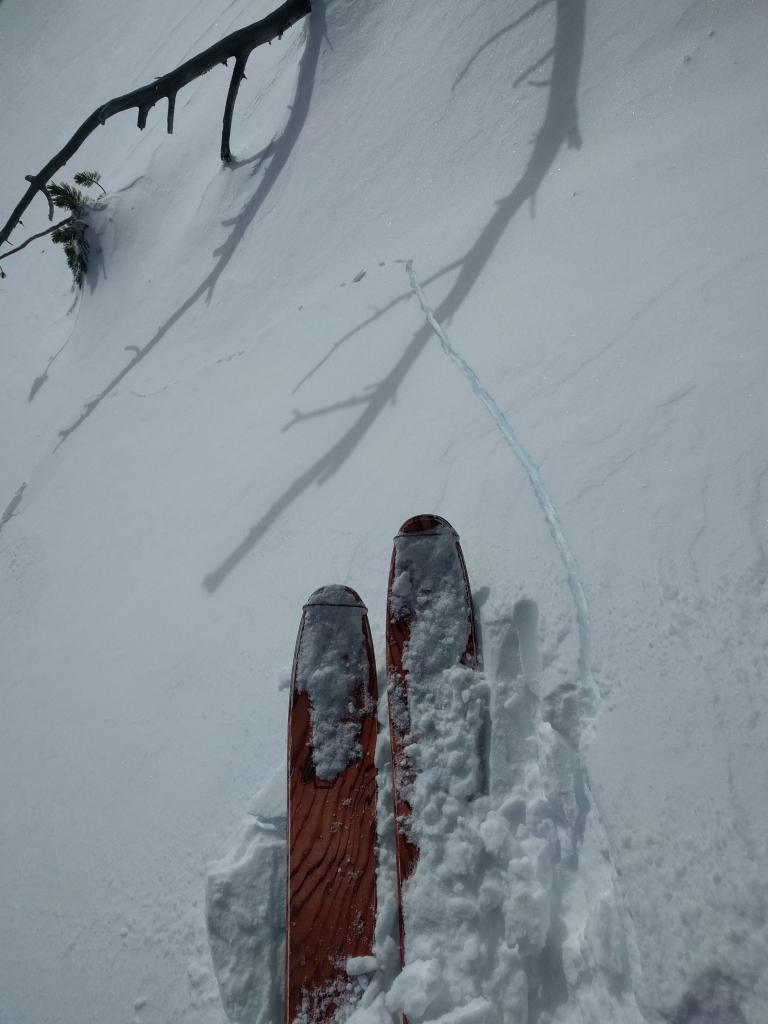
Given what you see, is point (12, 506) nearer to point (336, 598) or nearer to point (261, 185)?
point (261, 185)

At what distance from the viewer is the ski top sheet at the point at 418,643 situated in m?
1.76

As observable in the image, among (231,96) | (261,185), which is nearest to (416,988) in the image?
(261,185)

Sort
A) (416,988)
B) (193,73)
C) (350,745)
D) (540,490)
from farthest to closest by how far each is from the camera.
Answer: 1. (193,73)
2. (540,490)
3. (350,745)
4. (416,988)

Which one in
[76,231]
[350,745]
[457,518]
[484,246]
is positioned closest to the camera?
[350,745]

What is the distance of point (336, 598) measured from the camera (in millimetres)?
2195

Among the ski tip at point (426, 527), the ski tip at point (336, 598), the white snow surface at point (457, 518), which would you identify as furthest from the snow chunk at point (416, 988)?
the ski tip at point (426, 527)

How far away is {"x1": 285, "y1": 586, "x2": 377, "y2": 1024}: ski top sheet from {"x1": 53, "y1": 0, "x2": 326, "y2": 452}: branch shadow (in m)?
3.30

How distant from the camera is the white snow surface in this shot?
1470mm

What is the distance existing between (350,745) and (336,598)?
548mm

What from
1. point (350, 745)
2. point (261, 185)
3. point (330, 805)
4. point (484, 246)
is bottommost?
point (330, 805)

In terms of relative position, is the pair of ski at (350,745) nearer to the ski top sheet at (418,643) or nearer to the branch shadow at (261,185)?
the ski top sheet at (418,643)

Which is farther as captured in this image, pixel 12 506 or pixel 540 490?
pixel 12 506

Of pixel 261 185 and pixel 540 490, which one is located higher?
pixel 261 185

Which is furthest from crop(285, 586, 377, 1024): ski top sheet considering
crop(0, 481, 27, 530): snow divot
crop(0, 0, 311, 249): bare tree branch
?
crop(0, 0, 311, 249): bare tree branch
